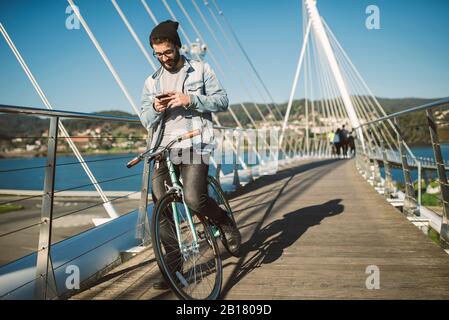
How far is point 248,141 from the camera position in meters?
8.32

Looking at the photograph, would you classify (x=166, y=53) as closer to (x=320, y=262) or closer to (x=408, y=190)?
(x=320, y=262)

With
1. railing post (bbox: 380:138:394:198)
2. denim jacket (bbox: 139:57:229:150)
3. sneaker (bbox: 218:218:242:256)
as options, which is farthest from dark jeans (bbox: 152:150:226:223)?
railing post (bbox: 380:138:394:198)

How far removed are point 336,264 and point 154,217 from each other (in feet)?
4.13

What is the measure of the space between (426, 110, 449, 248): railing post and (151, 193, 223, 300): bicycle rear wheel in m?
1.63

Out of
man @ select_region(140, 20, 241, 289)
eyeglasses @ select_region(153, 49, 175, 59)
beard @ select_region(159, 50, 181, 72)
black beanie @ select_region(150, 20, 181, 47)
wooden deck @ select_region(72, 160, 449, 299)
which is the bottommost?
wooden deck @ select_region(72, 160, 449, 299)

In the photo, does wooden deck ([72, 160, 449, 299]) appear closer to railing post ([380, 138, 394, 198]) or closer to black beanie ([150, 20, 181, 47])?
railing post ([380, 138, 394, 198])

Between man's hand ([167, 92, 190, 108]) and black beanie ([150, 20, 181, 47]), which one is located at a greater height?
black beanie ([150, 20, 181, 47])

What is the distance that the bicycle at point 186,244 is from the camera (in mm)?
1901

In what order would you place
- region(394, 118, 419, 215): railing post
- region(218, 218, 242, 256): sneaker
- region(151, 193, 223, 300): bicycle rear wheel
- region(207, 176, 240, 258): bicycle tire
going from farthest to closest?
region(394, 118, 419, 215): railing post → region(207, 176, 240, 258): bicycle tire → region(218, 218, 242, 256): sneaker → region(151, 193, 223, 300): bicycle rear wheel

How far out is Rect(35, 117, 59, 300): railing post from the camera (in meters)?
1.87

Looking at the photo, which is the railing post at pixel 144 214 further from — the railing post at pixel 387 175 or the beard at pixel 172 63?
the railing post at pixel 387 175

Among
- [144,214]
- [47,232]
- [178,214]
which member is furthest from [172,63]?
[144,214]

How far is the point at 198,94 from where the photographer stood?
6.49ft

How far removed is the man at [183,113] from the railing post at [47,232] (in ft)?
1.45
